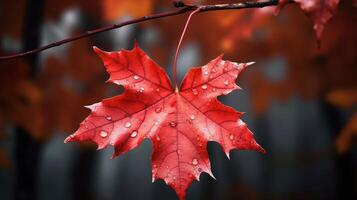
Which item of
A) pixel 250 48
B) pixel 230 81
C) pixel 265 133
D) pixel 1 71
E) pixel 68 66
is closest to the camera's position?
pixel 230 81

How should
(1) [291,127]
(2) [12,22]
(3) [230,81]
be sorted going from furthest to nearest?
Answer: (1) [291,127], (2) [12,22], (3) [230,81]

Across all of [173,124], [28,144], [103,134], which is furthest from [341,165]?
[103,134]

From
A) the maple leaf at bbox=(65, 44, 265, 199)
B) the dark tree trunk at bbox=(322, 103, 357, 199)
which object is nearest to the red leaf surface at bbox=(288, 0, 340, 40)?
the maple leaf at bbox=(65, 44, 265, 199)

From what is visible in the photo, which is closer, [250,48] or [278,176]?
[250,48]

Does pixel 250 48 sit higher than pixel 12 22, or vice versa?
pixel 12 22

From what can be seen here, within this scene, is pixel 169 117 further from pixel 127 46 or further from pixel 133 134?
pixel 127 46

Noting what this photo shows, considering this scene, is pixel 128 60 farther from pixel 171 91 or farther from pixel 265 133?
pixel 265 133

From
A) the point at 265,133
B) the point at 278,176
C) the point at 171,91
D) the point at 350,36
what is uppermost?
the point at 171,91

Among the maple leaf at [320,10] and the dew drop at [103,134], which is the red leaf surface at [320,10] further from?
the dew drop at [103,134]

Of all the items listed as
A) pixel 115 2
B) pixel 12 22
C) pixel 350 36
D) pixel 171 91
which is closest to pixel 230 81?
pixel 171 91

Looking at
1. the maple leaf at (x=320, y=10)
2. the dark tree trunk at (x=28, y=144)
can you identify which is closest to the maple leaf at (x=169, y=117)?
the maple leaf at (x=320, y=10)
